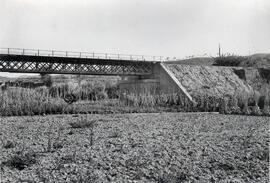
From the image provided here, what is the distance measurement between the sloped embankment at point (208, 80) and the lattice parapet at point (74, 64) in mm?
4354

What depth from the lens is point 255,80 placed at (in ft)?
175

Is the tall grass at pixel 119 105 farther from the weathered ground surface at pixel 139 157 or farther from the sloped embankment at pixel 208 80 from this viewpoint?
the weathered ground surface at pixel 139 157

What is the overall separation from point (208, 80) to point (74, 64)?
1655 centimetres

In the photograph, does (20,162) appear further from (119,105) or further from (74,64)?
(74,64)

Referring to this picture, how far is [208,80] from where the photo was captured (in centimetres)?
4784

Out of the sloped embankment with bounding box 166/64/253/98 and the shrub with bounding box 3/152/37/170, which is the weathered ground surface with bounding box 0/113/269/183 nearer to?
the shrub with bounding box 3/152/37/170

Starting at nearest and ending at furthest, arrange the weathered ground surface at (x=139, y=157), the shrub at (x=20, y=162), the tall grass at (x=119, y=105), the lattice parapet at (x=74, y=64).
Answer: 1. the weathered ground surface at (x=139, y=157)
2. the shrub at (x=20, y=162)
3. the tall grass at (x=119, y=105)
4. the lattice parapet at (x=74, y=64)

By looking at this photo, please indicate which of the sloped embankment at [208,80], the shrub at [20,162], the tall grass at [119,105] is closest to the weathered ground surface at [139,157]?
the shrub at [20,162]

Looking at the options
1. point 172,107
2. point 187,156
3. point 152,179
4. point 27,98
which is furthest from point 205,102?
point 152,179

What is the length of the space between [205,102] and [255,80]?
72.8 feet

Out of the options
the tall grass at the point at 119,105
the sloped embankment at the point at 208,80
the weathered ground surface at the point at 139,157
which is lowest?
the weathered ground surface at the point at 139,157

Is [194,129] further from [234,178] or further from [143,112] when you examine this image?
[143,112]

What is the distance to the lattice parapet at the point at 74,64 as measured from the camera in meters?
43.9

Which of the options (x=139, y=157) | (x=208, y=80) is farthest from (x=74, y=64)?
(x=139, y=157)
